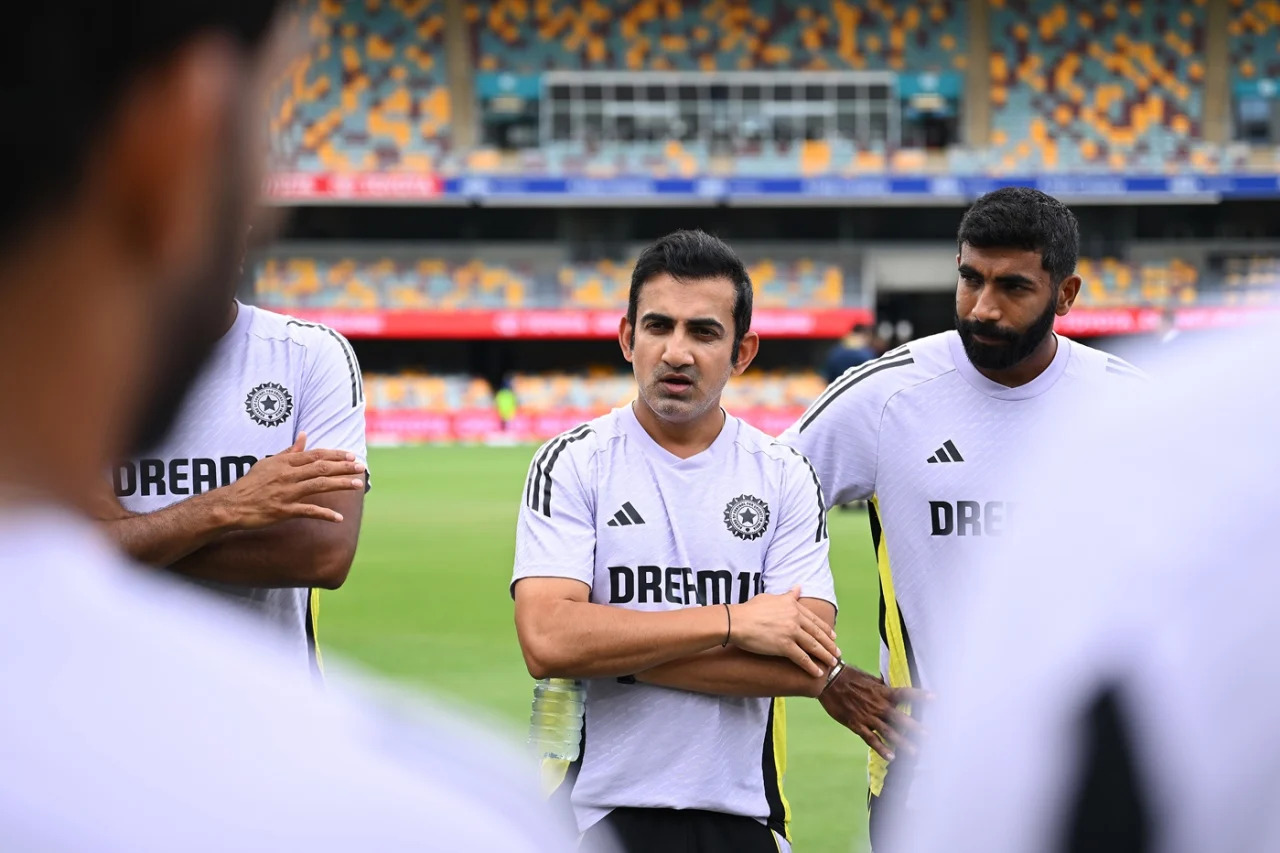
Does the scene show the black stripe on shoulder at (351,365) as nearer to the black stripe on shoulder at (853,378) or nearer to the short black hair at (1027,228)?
the black stripe on shoulder at (853,378)

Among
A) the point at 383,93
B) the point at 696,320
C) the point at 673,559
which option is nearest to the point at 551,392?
the point at 383,93

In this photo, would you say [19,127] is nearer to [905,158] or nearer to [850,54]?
[905,158]

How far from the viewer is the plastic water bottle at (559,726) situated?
2.85m

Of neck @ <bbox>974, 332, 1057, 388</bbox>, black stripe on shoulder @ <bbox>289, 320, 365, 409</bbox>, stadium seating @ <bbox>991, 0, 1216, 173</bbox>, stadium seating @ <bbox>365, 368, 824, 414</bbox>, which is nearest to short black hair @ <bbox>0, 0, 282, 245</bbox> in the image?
black stripe on shoulder @ <bbox>289, 320, 365, 409</bbox>

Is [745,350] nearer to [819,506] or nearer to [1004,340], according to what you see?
[819,506]

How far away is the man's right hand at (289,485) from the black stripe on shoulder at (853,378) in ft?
3.93

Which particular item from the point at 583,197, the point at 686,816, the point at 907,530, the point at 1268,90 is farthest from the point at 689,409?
the point at 1268,90

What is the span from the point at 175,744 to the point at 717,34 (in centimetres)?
4260

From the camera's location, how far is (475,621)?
993 centimetres

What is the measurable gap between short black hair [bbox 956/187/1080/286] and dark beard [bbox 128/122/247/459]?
292cm

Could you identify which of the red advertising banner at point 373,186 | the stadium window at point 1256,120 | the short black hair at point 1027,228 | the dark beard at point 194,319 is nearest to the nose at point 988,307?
the short black hair at point 1027,228

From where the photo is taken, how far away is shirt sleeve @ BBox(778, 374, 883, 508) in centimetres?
348

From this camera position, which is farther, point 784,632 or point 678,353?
point 678,353

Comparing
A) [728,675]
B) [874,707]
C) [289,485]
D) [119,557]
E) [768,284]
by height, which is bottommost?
[874,707]
